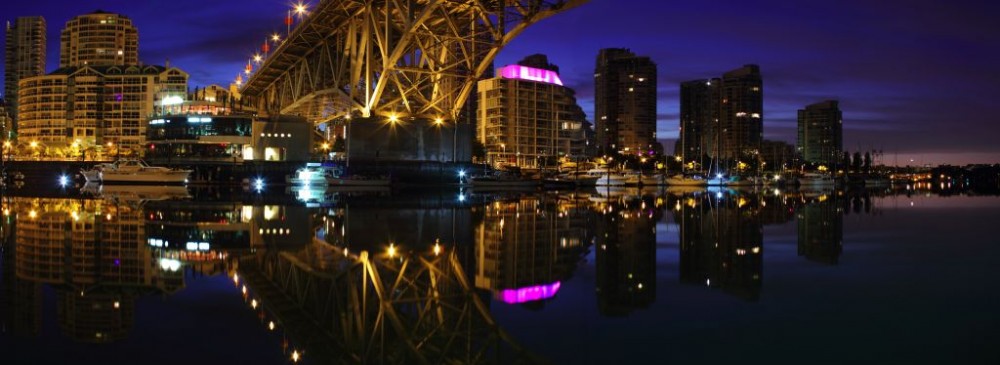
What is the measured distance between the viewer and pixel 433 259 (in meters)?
11.2

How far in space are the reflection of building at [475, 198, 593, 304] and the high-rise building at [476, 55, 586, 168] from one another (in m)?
119

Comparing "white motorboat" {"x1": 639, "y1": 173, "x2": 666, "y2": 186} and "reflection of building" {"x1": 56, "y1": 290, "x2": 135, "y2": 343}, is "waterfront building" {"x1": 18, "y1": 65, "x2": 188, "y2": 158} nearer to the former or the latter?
"white motorboat" {"x1": 639, "y1": 173, "x2": 666, "y2": 186}

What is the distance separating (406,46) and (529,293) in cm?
4028

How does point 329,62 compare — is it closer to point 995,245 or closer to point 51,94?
point 995,245

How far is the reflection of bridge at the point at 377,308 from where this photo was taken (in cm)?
573

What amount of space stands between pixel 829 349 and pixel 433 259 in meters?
6.56

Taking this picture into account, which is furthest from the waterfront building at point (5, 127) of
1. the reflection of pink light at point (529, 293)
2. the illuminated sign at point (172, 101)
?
the reflection of pink light at point (529, 293)

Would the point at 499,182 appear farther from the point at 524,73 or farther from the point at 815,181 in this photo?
the point at 524,73

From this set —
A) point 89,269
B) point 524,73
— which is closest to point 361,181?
point 89,269

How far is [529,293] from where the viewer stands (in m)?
8.26

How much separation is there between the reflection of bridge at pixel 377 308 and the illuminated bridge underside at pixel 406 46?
3167 centimetres

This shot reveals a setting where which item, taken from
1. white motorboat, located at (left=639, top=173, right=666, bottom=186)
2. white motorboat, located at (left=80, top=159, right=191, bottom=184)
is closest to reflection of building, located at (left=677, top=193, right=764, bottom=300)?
white motorboat, located at (left=80, top=159, right=191, bottom=184)

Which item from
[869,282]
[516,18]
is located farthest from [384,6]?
[869,282]

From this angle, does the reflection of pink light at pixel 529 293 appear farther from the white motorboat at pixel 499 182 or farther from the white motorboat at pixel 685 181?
the white motorboat at pixel 685 181
